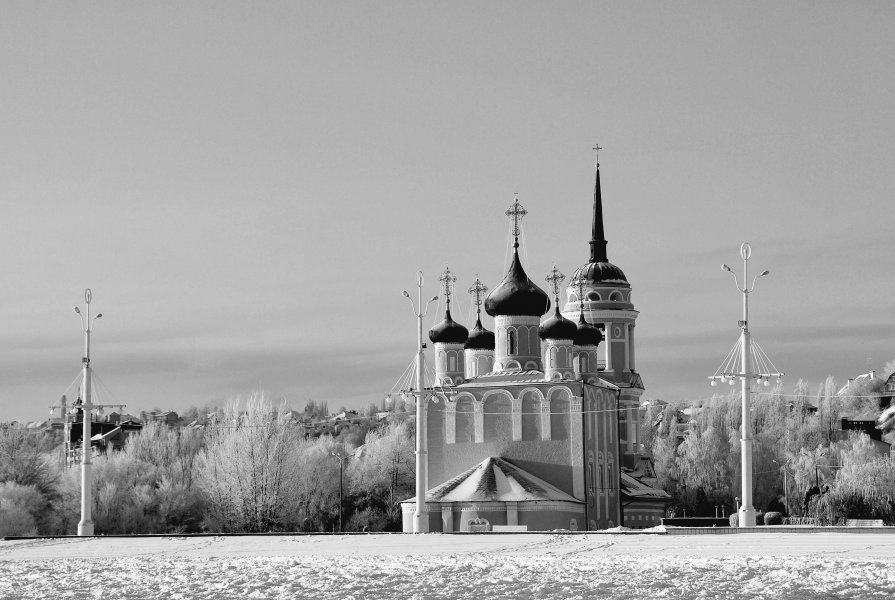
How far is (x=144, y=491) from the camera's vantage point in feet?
250

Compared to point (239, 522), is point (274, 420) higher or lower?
higher

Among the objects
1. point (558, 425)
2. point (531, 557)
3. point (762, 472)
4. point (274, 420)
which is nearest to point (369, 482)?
Result: point (274, 420)

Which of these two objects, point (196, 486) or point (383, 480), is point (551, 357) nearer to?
point (196, 486)

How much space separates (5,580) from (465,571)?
945cm

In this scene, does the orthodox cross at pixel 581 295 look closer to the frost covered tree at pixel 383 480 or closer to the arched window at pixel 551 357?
the arched window at pixel 551 357

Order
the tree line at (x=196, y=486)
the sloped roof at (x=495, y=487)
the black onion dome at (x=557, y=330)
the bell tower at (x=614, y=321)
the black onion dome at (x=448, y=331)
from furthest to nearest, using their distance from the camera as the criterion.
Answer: the bell tower at (x=614, y=321) < the tree line at (x=196, y=486) < the black onion dome at (x=448, y=331) < the black onion dome at (x=557, y=330) < the sloped roof at (x=495, y=487)

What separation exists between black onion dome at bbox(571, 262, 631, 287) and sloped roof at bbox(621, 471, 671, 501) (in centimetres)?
1167

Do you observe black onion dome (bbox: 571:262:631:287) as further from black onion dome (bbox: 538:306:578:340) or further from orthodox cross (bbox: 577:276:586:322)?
black onion dome (bbox: 538:306:578:340)

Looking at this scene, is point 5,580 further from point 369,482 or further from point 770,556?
point 369,482

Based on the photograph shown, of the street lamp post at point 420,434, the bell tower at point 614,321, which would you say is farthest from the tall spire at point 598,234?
the street lamp post at point 420,434

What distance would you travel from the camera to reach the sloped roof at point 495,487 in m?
58.2

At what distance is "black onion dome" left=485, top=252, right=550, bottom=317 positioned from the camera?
6347 centimetres

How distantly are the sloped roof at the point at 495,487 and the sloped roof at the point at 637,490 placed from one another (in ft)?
31.3

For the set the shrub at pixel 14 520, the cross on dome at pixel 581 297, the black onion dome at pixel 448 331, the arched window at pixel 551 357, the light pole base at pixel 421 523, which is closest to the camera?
the light pole base at pixel 421 523
